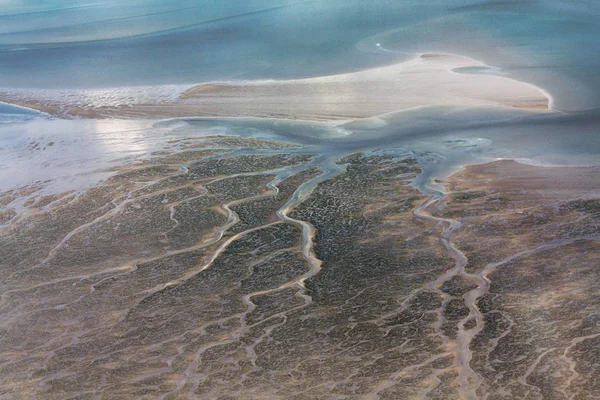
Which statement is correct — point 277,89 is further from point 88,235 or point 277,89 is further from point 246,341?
point 246,341

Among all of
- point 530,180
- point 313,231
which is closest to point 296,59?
point 530,180

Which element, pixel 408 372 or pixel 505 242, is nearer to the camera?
pixel 408 372

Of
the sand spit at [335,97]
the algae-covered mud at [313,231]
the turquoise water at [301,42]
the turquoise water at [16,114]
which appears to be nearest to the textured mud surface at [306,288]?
the algae-covered mud at [313,231]

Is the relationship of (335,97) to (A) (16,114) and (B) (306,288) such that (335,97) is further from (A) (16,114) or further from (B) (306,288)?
(B) (306,288)

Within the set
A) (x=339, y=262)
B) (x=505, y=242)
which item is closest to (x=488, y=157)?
(x=505, y=242)

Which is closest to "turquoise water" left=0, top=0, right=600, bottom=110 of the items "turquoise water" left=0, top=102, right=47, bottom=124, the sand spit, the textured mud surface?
the sand spit

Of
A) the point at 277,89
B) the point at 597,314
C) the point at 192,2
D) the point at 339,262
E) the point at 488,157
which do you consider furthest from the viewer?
the point at 192,2
